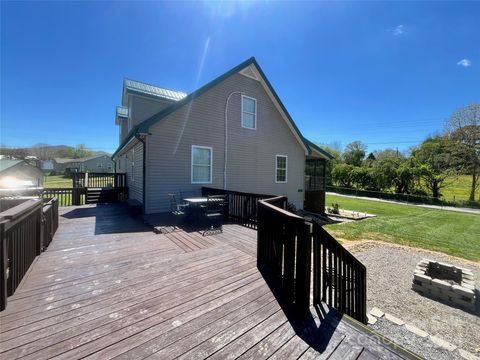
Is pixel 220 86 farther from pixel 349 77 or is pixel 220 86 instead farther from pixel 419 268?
pixel 349 77

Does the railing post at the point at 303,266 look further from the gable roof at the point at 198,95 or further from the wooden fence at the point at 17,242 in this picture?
the gable roof at the point at 198,95

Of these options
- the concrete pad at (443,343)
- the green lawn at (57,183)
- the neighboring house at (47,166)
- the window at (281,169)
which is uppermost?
the neighboring house at (47,166)

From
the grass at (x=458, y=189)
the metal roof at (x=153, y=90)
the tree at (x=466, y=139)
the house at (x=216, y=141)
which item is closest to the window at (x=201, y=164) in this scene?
the house at (x=216, y=141)

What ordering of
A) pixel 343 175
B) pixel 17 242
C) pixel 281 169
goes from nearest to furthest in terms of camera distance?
pixel 17 242 → pixel 281 169 → pixel 343 175

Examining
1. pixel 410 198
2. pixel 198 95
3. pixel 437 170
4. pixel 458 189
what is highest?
pixel 198 95

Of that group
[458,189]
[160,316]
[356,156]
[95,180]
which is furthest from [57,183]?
[458,189]

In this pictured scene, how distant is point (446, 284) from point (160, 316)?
619 centimetres

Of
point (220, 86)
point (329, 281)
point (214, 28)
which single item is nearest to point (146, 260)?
point (329, 281)

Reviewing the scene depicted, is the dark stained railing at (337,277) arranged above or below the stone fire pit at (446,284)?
above

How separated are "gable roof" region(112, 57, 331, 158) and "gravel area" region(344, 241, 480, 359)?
303 inches

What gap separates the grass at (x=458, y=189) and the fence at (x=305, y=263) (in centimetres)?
2788

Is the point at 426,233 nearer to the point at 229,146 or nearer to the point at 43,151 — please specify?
the point at 229,146

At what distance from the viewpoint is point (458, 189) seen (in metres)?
24.9

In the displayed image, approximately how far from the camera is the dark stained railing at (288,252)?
2416mm
